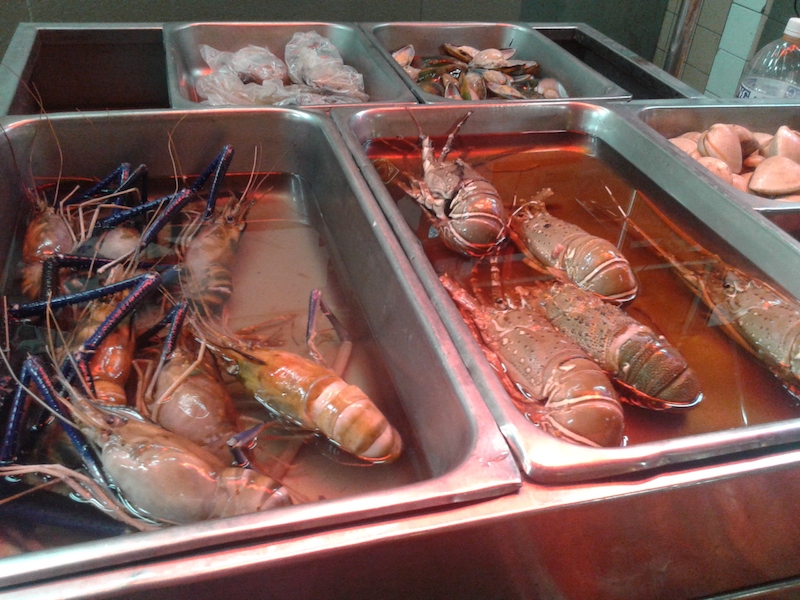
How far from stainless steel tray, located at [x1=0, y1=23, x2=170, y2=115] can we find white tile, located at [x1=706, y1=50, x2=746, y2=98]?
2.79 m

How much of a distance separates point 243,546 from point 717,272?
126cm

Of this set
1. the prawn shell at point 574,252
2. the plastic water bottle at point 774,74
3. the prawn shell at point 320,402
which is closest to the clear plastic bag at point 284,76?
the prawn shell at point 574,252

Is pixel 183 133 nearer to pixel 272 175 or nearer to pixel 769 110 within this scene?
pixel 272 175

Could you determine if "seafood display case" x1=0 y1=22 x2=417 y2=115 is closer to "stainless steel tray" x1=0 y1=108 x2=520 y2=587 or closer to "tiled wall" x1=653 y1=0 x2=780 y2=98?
"stainless steel tray" x1=0 y1=108 x2=520 y2=587

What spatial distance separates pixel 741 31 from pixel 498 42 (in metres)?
1.45

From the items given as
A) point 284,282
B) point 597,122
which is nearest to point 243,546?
point 284,282

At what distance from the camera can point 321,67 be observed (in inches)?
80.5

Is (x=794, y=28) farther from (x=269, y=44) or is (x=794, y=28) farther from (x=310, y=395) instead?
(x=310, y=395)

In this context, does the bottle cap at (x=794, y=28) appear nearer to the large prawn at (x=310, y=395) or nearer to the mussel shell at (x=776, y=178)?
the mussel shell at (x=776, y=178)

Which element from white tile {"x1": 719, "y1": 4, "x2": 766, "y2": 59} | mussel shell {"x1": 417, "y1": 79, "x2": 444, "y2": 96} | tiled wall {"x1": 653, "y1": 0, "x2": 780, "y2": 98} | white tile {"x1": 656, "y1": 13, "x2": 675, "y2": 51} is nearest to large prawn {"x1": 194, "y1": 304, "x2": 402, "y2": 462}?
mussel shell {"x1": 417, "y1": 79, "x2": 444, "y2": 96}

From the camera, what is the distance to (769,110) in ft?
6.49

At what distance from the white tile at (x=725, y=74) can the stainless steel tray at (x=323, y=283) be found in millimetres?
2525

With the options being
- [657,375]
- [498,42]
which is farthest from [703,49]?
[657,375]

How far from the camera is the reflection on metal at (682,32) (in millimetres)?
2299
